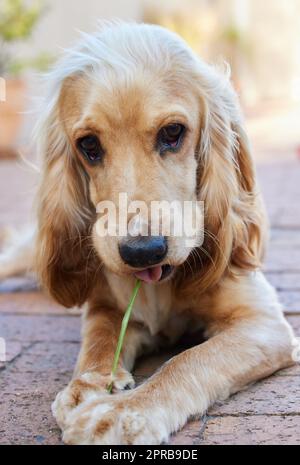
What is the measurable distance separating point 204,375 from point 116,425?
43cm

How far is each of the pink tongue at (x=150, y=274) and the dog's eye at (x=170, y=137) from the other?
433 mm

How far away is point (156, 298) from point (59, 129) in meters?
0.76

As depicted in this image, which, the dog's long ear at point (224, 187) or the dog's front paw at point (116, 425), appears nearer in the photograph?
the dog's front paw at point (116, 425)

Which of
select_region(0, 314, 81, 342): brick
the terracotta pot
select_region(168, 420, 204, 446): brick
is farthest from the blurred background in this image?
select_region(168, 420, 204, 446): brick

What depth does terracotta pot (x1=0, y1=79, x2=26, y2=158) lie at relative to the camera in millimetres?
9852

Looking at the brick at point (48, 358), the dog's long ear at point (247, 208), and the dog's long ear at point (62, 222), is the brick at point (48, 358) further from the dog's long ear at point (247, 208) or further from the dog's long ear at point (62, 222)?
the dog's long ear at point (247, 208)

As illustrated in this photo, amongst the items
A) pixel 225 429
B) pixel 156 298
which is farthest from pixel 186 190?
pixel 225 429

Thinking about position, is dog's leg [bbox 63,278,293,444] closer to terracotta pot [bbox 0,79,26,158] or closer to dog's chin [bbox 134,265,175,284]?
dog's chin [bbox 134,265,175,284]

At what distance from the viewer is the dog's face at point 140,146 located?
2.67m

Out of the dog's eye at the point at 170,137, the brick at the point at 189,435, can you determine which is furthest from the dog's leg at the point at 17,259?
the brick at the point at 189,435

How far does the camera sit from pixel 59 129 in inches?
122

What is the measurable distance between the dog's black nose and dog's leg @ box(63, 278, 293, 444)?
36cm

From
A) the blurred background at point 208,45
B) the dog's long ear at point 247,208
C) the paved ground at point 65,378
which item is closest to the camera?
the paved ground at point 65,378

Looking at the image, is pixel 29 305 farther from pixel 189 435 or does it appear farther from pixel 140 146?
pixel 189 435
